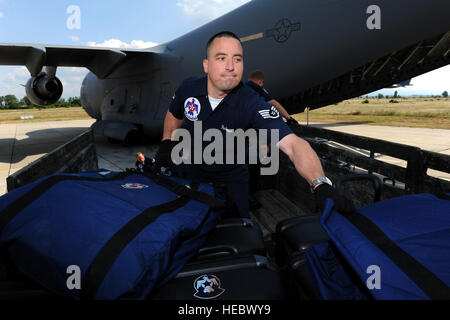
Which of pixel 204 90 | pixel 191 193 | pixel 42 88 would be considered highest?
pixel 42 88

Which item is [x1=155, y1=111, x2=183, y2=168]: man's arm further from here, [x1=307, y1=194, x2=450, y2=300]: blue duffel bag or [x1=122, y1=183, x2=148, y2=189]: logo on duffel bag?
[x1=307, y1=194, x2=450, y2=300]: blue duffel bag

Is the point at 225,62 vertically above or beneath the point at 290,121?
above

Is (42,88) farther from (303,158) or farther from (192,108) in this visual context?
(303,158)

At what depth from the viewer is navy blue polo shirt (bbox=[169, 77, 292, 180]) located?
1998mm

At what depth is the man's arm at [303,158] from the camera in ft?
4.45

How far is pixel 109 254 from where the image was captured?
90 cm

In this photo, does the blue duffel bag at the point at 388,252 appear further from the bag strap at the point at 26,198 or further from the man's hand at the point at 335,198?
the bag strap at the point at 26,198

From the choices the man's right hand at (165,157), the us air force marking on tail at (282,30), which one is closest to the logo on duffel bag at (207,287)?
the man's right hand at (165,157)

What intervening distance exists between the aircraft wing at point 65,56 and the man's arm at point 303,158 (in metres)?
7.26

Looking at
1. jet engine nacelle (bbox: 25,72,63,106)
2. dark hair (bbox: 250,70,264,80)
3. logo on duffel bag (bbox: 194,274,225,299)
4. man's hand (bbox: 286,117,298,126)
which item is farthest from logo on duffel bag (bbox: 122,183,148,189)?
jet engine nacelle (bbox: 25,72,63,106)

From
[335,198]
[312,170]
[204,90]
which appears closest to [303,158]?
[312,170]

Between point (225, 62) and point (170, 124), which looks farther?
point (170, 124)

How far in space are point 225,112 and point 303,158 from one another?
899 millimetres
